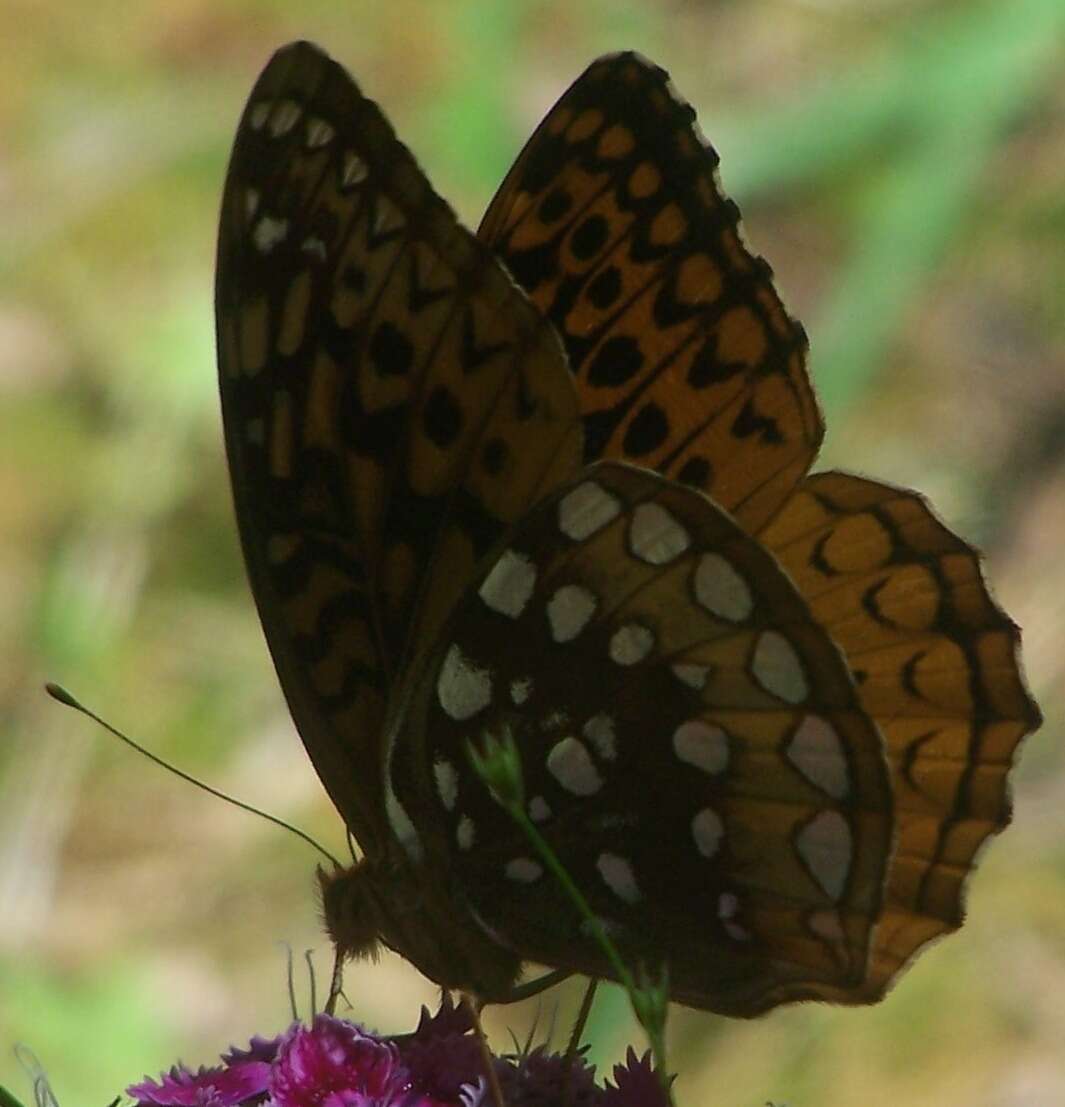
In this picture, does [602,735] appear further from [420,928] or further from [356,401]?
[356,401]

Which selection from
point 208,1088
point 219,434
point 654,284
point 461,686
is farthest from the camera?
point 219,434

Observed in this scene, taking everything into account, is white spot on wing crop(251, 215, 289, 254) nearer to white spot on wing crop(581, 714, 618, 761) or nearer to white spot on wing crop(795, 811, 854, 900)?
white spot on wing crop(581, 714, 618, 761)

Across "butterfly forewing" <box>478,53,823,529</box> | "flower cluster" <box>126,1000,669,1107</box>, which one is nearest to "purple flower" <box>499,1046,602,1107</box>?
"flower cluster" <box>126,1000,669,1107</box>

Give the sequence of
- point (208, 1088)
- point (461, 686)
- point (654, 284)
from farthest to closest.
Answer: point (654, 284), point (461, 686), point (208, 1088)

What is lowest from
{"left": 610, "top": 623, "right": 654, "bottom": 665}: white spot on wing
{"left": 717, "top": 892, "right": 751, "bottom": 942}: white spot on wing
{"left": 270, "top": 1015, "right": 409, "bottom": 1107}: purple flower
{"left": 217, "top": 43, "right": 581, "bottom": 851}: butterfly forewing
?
{"left": 270, "top": 1015, "right": 409, "bottom": 1107}: purple flower

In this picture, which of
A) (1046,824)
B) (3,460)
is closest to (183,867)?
(3,460)

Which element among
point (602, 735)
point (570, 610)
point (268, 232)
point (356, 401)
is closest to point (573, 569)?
point (570, 610)
